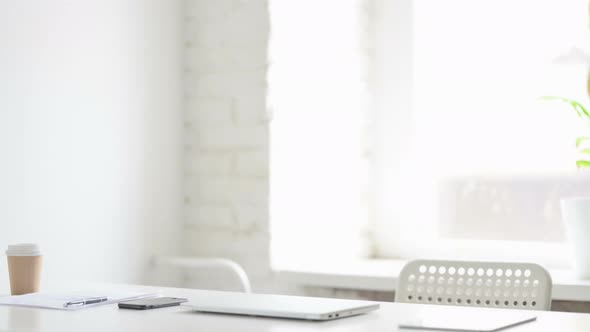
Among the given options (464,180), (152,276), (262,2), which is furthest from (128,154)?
(464,180)

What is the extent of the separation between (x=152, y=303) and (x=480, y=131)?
1.42m

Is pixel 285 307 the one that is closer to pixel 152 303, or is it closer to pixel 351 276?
pixel 152 303

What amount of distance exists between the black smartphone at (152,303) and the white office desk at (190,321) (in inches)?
0.6

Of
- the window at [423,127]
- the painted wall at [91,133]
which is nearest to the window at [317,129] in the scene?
the window at [423,127]

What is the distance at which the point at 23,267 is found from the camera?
1699 millimetres

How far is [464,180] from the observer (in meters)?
2.69

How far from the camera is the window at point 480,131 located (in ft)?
8.36

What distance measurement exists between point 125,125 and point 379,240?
87cm

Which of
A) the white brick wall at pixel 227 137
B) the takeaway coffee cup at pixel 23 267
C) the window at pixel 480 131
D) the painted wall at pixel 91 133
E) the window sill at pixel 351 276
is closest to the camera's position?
the takeaway coffee cup at pixel 23 267

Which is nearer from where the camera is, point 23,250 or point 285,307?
point 285,307

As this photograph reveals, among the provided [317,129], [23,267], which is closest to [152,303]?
[23,267]

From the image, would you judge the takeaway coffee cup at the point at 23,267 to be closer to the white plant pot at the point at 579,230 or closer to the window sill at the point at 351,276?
the window sill at the point at 351,276

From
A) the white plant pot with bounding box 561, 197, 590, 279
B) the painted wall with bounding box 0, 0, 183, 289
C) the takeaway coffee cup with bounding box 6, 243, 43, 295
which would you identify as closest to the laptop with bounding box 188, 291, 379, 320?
the takeaway coffee cup with bounding box 6, 243, 43, 295

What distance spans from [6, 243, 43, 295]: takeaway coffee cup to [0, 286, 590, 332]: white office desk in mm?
208
